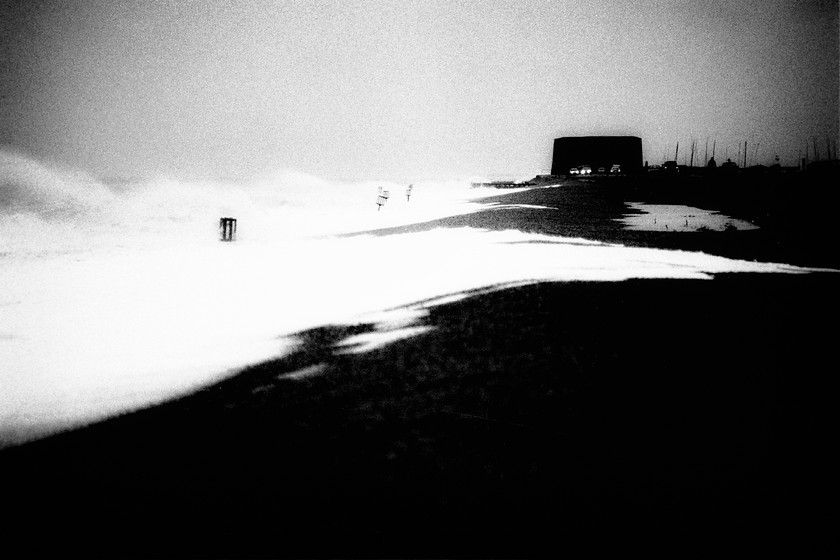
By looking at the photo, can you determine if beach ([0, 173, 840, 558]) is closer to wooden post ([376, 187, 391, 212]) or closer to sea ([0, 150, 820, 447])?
sea ([0, 150, 820, 447])

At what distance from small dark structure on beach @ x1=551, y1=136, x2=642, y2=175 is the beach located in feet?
132

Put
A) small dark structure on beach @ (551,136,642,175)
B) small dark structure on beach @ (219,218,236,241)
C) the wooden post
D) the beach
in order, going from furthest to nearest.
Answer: small dark structure on beach @ (551,136,642,175) < the wooden post < small dark structure on beach @ (219,218,236,241) < the beach

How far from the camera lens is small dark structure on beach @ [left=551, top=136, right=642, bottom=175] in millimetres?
39938

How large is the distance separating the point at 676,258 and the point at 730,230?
2.90m

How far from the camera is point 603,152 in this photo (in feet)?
132

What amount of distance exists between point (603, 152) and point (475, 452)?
4310 cm

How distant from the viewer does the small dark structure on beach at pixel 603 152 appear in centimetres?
3994

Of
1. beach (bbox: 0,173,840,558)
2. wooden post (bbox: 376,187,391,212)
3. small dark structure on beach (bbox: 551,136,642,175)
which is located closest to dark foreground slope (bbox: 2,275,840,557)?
beach (bbox: 0,173,840,558)

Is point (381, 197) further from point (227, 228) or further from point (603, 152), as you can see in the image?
point (603, 152)

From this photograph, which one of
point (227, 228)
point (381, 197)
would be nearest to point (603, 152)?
point (381, 197)

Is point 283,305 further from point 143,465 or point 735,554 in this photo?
point 735,554

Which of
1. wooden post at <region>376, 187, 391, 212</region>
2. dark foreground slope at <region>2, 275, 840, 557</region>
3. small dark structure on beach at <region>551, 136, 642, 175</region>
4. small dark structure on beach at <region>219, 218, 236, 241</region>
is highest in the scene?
small dark structure on beach at <region>551, 136, 642, 175</region>

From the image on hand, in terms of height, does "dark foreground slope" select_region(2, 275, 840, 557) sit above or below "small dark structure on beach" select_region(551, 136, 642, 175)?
below

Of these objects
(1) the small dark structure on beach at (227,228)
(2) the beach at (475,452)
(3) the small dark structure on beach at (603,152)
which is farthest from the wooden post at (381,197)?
(3) the small dark structure on beach at (603,152)
